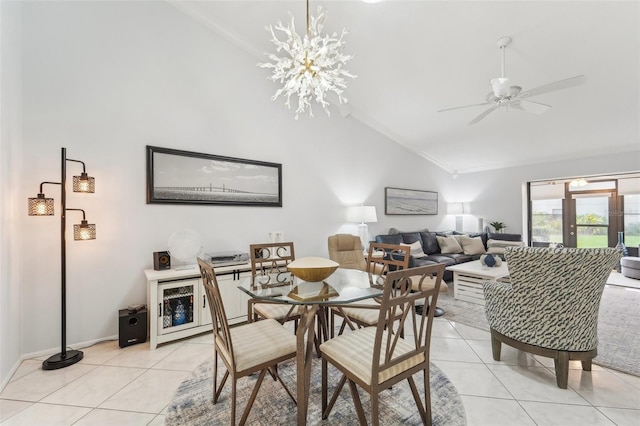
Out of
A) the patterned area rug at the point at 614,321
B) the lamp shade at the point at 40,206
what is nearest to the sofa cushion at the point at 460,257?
the patterned area rug at the point at 614,321

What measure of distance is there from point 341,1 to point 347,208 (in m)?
2.77

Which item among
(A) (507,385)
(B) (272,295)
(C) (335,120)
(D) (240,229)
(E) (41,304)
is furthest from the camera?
(C) (335,120)

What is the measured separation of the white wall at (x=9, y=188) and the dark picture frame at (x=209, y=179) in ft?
3.04

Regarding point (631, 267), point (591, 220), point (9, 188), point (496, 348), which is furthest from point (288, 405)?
point (591, 220)

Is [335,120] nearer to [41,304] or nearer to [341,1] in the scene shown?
[341,1]

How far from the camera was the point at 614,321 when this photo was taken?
298 centimetres

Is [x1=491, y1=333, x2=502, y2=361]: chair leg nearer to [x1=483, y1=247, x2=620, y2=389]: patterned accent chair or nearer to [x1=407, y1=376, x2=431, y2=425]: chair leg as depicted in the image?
[x1=483, y1=247, x2=620, y2=389]: patterned accent chair

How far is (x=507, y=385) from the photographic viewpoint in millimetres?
1890

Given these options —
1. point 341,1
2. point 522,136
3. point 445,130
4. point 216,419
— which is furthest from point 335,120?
point 216,419

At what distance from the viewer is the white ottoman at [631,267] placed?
4.71m

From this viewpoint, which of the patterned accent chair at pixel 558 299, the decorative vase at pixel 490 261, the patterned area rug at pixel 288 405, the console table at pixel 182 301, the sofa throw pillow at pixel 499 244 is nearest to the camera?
the patterned area rug at pixel 288 405

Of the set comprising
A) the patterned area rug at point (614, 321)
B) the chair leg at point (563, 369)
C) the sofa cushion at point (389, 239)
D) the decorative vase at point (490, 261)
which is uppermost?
the sofa cushion at point (389, 239)

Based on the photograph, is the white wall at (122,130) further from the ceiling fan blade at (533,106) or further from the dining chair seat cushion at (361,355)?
the ceiling fan blade at (533,106)

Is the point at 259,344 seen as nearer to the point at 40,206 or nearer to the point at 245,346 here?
the point at 245,346
